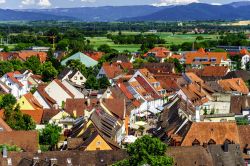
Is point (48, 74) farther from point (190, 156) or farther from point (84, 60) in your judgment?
point (190, 156)

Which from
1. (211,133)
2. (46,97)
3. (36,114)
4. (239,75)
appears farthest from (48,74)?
(211,133)

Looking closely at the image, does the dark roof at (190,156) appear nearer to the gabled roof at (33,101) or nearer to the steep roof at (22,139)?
the steep roof at (22,139)

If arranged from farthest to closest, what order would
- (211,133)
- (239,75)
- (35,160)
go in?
(239,75)
(211,133)
(35,160)

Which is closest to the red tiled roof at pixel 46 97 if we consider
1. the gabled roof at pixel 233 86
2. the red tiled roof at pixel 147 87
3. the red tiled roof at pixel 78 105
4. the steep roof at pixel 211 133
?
the red tiled roof at pixel 78 105

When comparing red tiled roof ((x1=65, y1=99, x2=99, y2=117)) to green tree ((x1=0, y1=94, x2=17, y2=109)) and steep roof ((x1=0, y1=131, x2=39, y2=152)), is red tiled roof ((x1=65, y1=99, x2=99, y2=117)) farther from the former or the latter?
steep roof ((x1=0, y1=131, x2=39, y2=152))

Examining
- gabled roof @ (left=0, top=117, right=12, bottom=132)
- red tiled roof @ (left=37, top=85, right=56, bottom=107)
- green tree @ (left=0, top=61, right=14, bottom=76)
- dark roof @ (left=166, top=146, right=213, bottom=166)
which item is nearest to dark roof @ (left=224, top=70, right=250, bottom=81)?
green tree @ (left=0, top=61, right=14, bottom=76)

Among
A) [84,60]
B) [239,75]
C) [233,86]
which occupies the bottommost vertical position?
[84,60]
